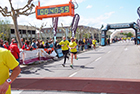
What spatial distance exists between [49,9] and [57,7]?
917 mm

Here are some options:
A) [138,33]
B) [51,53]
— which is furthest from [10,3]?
[138,33]

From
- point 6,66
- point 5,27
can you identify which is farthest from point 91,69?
point 5,27

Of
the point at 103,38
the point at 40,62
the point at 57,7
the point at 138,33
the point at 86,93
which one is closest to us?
the point at 86,93

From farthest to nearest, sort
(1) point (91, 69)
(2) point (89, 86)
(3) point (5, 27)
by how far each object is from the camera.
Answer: (3) point (5, 27), (1) point (91, 69), (2) point (89, 86)

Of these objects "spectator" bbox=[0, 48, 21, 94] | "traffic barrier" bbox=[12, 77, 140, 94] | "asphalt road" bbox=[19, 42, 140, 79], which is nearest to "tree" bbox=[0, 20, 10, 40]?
"asphalt road" bbox=[19, 42, 140, 79]

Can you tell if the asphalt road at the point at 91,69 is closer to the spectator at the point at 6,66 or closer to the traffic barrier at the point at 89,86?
the traffic barrier at the point at 89,86

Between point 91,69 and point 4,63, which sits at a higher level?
point 4,63

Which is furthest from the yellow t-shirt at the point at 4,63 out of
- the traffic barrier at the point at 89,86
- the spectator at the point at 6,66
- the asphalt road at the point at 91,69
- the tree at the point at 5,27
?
the tree at the point at 5,27

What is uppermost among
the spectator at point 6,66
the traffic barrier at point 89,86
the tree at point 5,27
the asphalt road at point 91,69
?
the tree at point 5,27

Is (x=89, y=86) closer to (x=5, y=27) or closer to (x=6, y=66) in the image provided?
(x=6, y=66)

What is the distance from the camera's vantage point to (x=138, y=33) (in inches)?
1473

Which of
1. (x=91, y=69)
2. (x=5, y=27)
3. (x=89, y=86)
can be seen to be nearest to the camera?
(x=89, y=86)

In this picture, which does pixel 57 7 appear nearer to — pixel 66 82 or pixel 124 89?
pixel 66 82

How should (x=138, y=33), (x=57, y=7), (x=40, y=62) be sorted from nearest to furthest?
(x=40, y=62) < (x=57, y=7) < (x=138, y=33)
